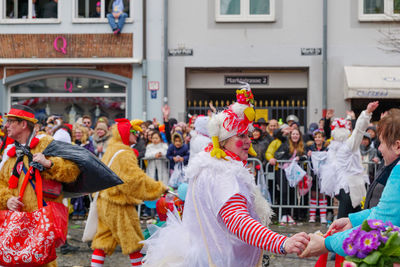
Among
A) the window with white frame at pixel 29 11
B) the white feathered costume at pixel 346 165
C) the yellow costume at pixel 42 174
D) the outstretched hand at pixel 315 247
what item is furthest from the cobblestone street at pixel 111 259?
the window with white frame at pixel 29 11

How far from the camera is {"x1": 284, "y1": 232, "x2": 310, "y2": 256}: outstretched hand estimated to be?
2.94 meters

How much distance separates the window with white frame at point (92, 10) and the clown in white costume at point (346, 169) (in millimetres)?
10079

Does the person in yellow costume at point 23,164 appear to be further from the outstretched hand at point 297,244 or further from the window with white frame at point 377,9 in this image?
the window with white frame at point 377,9

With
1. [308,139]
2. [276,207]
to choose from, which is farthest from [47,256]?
[308,139]

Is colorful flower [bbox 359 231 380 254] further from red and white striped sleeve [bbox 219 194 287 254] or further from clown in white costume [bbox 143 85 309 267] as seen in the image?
clown in white costume [bbox 143 85 309 267]

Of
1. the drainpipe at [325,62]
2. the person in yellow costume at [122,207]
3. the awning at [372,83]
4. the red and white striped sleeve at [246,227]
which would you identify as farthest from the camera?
the drainpipe at [325,62]

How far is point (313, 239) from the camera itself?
304 cm

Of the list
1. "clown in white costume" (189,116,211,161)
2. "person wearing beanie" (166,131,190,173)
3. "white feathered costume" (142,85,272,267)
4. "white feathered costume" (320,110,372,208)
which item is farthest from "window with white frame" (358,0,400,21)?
"white feathered costume" (142,85,272,267)

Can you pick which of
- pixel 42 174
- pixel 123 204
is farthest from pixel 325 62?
pixel 42 174

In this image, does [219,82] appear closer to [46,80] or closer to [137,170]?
[46,80]

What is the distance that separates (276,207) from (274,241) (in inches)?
317

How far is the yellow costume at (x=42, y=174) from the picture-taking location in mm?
4906

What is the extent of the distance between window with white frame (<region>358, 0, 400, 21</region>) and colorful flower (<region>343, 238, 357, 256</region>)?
50.3 feet

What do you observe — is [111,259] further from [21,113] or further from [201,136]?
[21,113]
